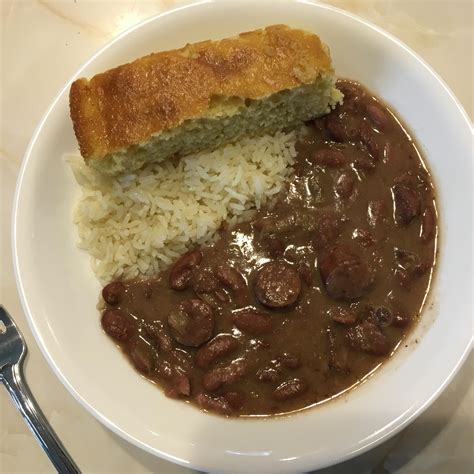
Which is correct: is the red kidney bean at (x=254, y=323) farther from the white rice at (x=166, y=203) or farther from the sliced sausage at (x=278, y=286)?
the white rice at (x=166, y=203)

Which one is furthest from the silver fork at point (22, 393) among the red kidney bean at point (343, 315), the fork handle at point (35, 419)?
the red kidney bean at point (343, 315)

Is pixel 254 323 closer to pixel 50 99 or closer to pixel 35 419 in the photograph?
pixel 35 419

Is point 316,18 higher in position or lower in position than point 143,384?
higher

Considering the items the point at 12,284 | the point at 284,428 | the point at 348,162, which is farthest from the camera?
the point at 12,284

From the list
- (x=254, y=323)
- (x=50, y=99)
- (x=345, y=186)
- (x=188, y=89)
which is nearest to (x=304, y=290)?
(x=254, y=323)

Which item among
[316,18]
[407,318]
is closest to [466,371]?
[407,318]

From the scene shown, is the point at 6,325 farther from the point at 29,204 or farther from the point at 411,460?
the point at 411,460

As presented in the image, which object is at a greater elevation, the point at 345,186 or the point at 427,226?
the point at 345,186

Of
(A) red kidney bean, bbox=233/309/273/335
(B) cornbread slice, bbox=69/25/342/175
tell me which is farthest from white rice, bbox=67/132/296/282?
(A) red kidney bean, bbox=233/309/273/335

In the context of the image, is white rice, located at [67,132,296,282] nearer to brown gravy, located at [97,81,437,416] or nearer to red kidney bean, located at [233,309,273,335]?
brown gravy, located at [97,81,437,416]
